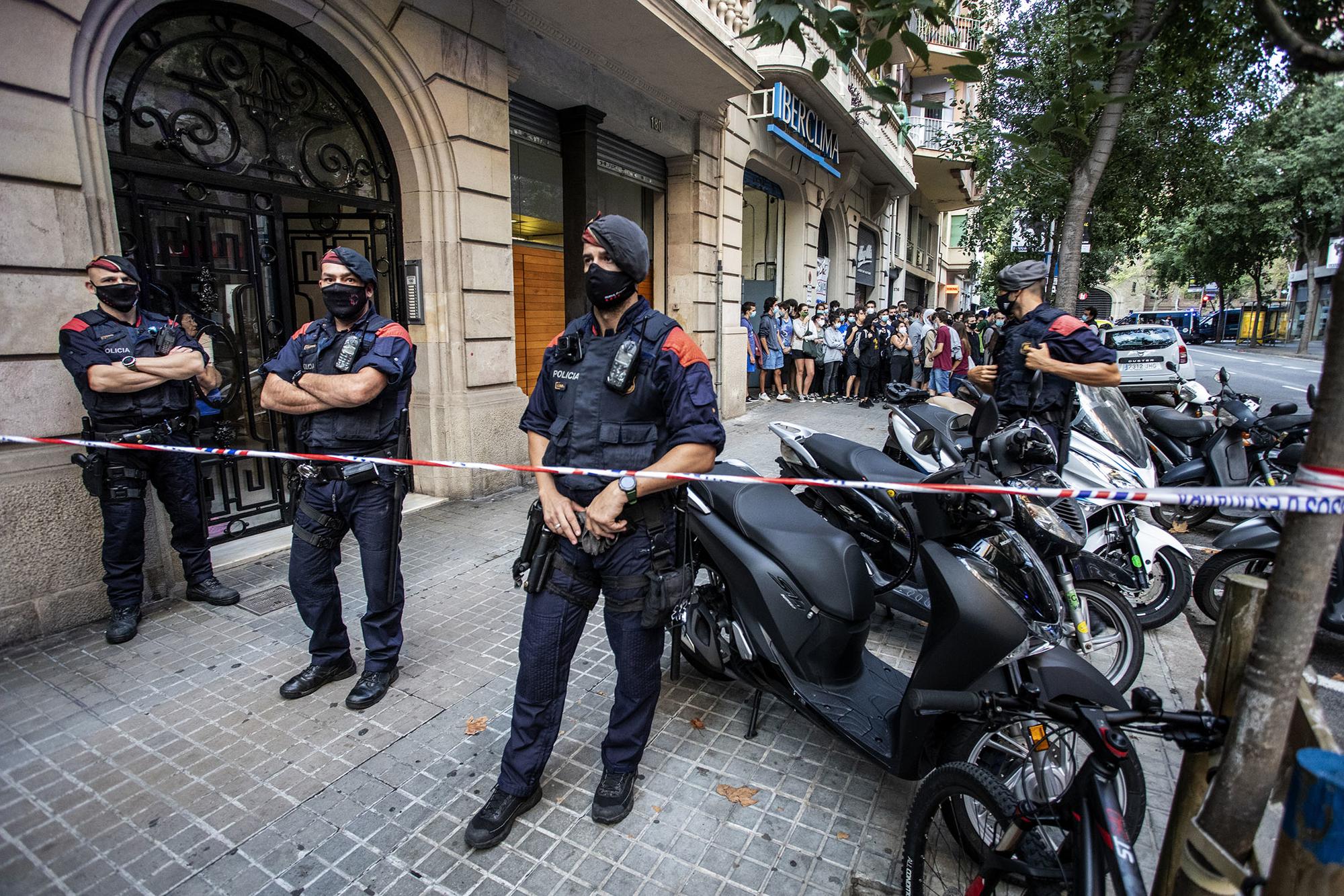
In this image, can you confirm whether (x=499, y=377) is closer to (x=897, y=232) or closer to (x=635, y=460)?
(x=635, y=460)

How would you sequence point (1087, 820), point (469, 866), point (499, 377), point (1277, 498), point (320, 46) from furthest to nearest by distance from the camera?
point (499, 377)
point (320, 46)
point (469, 866)
point (1087, 820)
point (1277, 498)

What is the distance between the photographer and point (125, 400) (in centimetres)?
379

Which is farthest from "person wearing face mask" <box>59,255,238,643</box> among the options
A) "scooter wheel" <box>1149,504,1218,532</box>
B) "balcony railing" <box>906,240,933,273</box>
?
"balcony railing" <box>906,240,933,273</box>

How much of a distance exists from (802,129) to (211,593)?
38.4 ft

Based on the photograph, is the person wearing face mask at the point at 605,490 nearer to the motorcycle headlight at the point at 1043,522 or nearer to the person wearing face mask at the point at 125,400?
the motorcycle headlight at the point at 1043,522

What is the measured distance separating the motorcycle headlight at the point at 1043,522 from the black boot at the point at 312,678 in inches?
120

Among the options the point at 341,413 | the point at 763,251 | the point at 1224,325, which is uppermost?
the point at 763,251

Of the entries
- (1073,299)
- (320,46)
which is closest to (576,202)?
(320,46)

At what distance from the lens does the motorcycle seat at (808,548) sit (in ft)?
9.18

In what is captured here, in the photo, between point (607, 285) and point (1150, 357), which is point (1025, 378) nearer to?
point (607, 285)

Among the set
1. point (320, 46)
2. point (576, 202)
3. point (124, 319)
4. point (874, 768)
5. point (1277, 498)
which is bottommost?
point (874, 768)

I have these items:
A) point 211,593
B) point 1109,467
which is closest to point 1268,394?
point 1109,467

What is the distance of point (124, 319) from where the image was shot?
3812 millimetres

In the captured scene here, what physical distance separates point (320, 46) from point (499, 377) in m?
2.96
